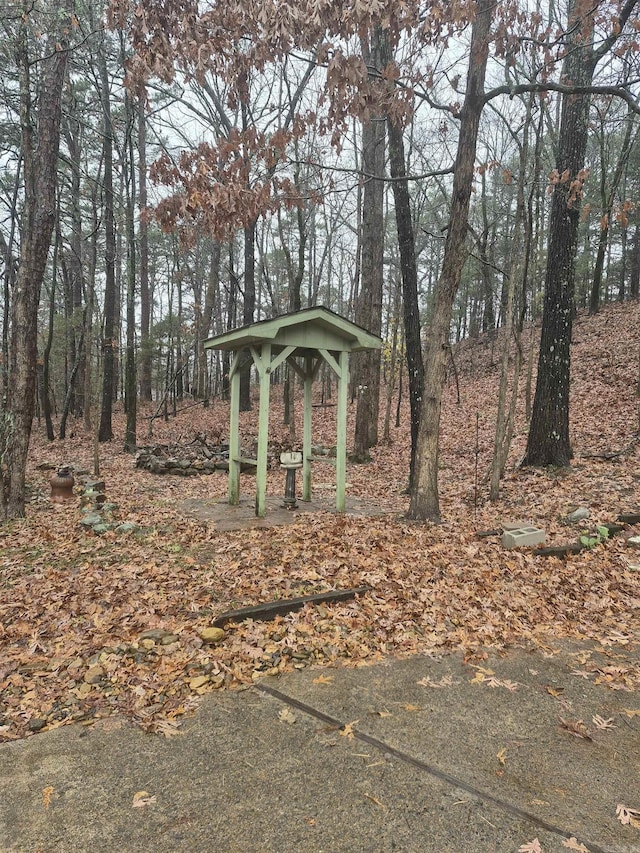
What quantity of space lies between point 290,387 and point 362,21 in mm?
11786

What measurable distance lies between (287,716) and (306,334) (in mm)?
5276

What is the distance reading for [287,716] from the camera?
2.79 m

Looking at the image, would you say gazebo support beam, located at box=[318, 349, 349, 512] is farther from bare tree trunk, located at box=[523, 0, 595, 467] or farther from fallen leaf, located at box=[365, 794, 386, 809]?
fallen leaf, located at box=[365, 794, 386, 809]

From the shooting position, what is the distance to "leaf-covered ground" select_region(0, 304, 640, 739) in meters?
3.18

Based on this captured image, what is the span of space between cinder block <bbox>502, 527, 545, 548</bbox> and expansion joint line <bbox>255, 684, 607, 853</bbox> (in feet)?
11.6

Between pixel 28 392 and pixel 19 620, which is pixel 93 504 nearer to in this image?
pixel 28 392

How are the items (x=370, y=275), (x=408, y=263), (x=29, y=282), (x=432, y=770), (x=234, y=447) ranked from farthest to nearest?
(x=370, y=275)
(x=408, y=263)
(x=234, y=447)
(x=29, y=282)
(x=432, y=770)

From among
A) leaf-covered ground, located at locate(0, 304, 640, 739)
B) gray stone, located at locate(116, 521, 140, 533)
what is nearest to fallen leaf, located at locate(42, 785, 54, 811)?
leaf-covered ground, located at locate(0, 304, 640, 739)

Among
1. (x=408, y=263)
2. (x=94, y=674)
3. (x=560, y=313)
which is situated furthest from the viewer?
(x=408, y=263)

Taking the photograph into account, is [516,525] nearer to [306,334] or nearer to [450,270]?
[450,270]

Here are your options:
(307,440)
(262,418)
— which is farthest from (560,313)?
(262,418)

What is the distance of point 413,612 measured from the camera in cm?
411

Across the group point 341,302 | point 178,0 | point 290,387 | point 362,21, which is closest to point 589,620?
point 362,21

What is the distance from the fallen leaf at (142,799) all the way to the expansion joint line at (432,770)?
0.93 metres
